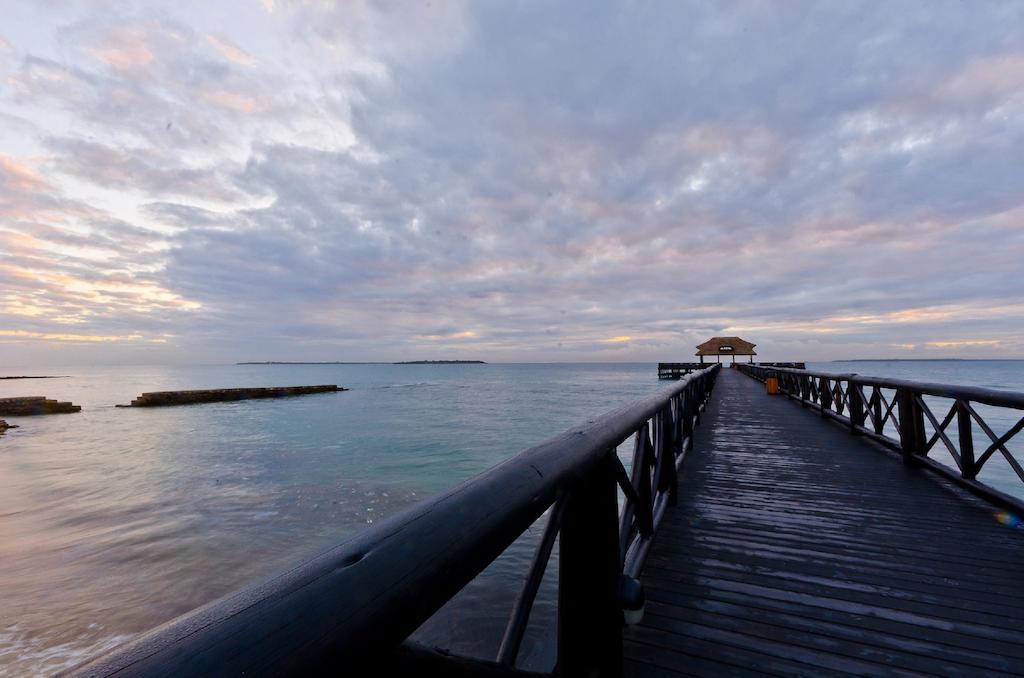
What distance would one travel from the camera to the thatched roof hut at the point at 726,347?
152 ft

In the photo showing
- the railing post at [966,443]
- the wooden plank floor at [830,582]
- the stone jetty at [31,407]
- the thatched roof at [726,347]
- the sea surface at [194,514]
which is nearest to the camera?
the wooden plank floor at [830,582]

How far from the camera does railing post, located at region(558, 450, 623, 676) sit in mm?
1854

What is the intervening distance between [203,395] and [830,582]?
168ft

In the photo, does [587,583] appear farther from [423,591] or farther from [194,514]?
[194,514]

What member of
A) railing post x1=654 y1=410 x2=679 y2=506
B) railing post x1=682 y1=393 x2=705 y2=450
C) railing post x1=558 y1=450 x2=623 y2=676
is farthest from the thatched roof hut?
railing post x1=558 y1=450 x2=623 y2=676

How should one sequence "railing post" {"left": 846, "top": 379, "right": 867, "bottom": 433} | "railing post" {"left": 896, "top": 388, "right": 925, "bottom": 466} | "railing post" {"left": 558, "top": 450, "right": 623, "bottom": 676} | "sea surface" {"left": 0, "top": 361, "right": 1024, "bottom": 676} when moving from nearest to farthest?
"railing post" {"left": 558, "top": 450, "right": 623, "bottom": 676} < "sea surface" {"left": 0, "top": 361, "right": 1024, "bottom": 676} < "railing post" {"left": 896, "top": 388, "right": 925, "bottom": 466} < "railing post" {"left": 846, "top": 379, "right": 867, "bottom": 433}

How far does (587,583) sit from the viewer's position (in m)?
1.90

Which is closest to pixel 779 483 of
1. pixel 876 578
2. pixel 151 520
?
pixel 876 578

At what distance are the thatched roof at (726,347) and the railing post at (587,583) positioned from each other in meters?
48.2

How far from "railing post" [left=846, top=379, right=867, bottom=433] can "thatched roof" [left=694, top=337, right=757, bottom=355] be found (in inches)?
1571

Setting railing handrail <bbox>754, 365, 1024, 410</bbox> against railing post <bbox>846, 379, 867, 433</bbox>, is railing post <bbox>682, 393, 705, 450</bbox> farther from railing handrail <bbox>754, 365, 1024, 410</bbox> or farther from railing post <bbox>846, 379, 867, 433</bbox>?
railing post <bbox>846, 379, 867, 433</bbox>

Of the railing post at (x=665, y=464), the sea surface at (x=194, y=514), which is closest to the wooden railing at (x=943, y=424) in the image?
the railing post at (x=665, y=464)

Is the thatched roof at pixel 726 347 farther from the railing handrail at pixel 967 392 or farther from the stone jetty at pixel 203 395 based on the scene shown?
the stone jetty at pixel 203 395

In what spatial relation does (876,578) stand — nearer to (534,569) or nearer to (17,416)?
(534,569)
